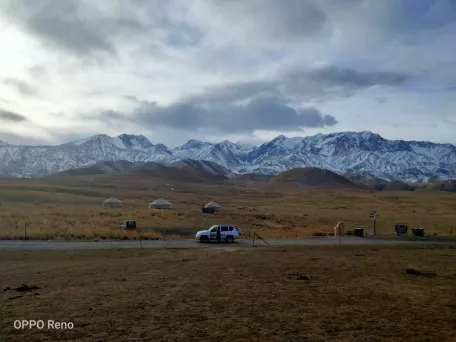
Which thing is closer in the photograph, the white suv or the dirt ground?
the dirt ground

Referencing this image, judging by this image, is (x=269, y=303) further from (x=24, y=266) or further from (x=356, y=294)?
(x=24, y=266)

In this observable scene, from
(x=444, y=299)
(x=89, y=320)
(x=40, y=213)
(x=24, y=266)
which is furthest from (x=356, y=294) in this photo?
(x=40, y=213)

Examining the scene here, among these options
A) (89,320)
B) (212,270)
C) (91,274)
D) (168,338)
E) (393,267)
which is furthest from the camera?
(393,267)

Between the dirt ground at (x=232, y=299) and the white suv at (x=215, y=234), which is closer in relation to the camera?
the dirt ground at (x=232, y=299)

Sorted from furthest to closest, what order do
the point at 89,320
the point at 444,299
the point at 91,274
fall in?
1. the point at 91,274
2. the point at 444,299
3. the point at 89,320

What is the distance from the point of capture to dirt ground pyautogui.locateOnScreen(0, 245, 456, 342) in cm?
1127

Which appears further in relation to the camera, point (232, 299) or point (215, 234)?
point (215, 234)

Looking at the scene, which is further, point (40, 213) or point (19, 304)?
point (40, 213)

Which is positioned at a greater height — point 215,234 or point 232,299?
point 215,234

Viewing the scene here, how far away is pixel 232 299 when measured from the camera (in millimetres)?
14820

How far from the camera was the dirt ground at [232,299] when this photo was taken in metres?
11.3

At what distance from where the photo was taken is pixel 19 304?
13.7 metres

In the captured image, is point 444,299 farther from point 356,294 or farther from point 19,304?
point 19,304

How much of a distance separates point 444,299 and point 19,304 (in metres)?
13.9
